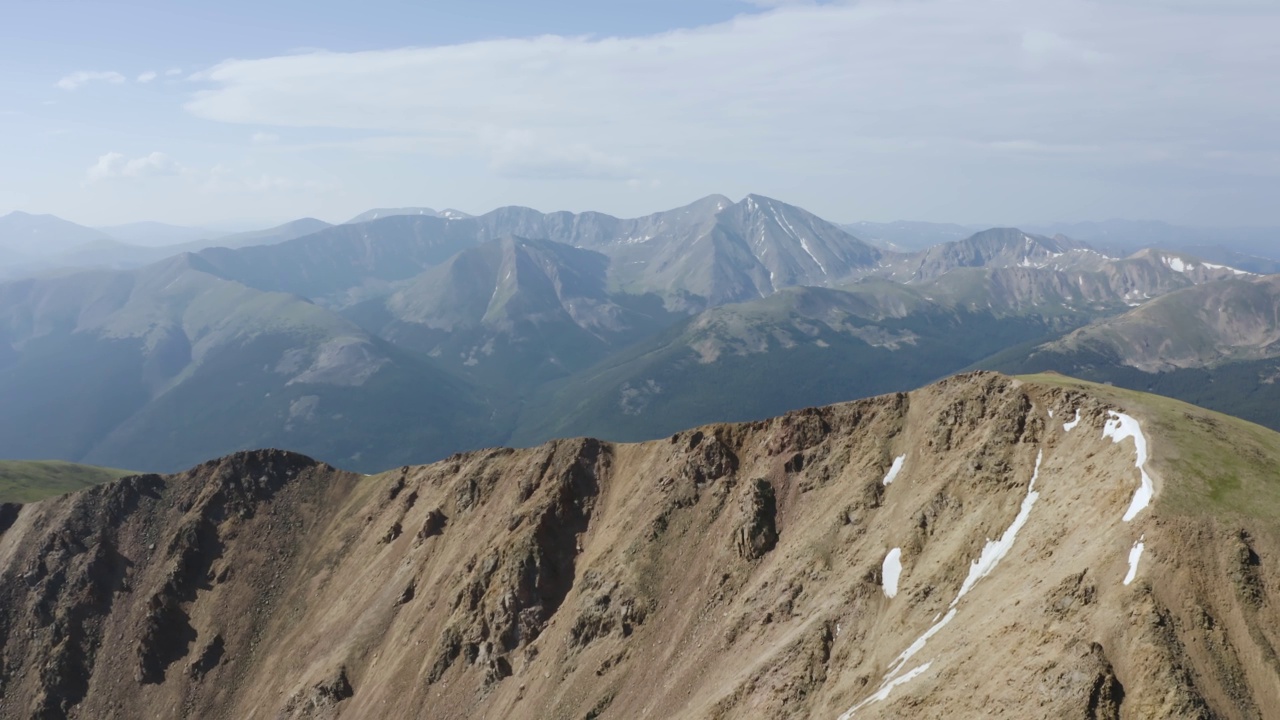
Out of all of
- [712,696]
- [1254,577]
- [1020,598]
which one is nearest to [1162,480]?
[1254,577]

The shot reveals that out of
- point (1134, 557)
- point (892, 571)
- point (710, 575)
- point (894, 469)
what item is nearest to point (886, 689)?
point (892, 571)

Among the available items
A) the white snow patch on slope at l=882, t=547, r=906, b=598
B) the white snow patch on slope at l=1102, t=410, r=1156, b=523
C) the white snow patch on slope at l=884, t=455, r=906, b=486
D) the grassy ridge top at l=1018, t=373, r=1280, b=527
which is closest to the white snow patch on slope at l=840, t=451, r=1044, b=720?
the white snow patch on slope at l=1102, t=410, r=1156, b=523

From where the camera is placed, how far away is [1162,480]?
7312 centimetres

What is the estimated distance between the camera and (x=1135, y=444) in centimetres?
8100

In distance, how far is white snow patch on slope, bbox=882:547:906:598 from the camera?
91.3 meters

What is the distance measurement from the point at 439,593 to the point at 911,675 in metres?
85.0

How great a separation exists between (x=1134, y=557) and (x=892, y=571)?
3098 centimetres

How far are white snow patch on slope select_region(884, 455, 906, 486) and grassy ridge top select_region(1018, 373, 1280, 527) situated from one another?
26.5m

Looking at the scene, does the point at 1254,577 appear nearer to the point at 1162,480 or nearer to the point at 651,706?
the point at 1162,480

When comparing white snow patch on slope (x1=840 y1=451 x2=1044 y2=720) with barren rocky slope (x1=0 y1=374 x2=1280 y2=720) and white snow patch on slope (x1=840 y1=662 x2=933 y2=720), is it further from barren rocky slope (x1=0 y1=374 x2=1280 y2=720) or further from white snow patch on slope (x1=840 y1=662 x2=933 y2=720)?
barren rocky slope (x1=0 y1=374 x2=1280 y2=720)

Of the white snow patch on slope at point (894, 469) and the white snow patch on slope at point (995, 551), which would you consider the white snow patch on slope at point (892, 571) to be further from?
the white snow patch on slope at point (894, 469)

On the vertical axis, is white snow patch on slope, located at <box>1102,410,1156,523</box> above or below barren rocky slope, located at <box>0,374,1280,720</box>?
above

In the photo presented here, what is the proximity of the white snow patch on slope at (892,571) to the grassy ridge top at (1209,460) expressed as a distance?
29.2 metres

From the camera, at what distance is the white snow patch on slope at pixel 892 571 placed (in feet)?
300
